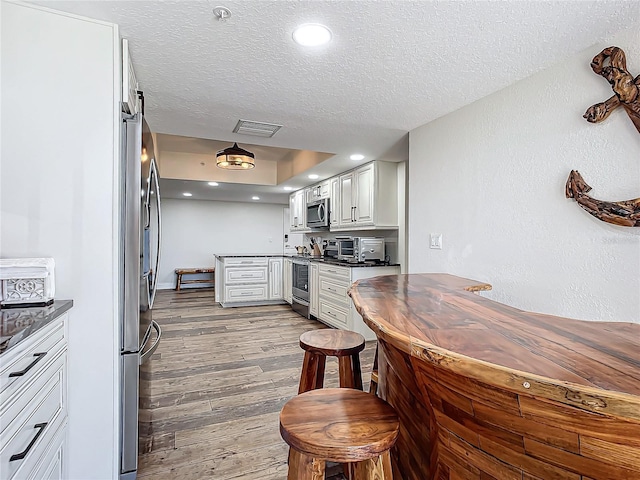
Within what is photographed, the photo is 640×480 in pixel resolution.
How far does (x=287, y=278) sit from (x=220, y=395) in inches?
141

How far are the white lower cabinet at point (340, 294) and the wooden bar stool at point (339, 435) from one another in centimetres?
268

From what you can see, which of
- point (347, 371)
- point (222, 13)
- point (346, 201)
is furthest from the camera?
point (346, 201)

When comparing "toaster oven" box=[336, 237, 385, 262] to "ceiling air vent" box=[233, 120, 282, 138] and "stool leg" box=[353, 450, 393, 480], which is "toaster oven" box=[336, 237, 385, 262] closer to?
"ceiling air vent" box=[233, 120, 282, 138]

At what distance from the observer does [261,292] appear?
6137mm

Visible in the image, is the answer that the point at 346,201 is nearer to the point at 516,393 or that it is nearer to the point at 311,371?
the point at 311,371

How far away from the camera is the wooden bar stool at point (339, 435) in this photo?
0.90m

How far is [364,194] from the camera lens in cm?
432

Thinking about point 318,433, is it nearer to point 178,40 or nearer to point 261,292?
point 178,40

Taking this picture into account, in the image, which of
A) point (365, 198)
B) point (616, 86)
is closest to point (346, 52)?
point (616, 86)

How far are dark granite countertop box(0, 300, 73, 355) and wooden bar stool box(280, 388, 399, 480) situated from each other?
0.78 metres

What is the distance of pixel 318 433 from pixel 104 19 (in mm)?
1849

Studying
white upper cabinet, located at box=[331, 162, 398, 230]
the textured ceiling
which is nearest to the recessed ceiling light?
the textured ceiling

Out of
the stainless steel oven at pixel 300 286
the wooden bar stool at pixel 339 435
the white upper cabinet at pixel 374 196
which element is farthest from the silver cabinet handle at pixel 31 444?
the stainless steel oven at pixel 300 286

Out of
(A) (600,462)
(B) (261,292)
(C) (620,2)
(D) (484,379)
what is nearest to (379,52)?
(C) (620,2)
